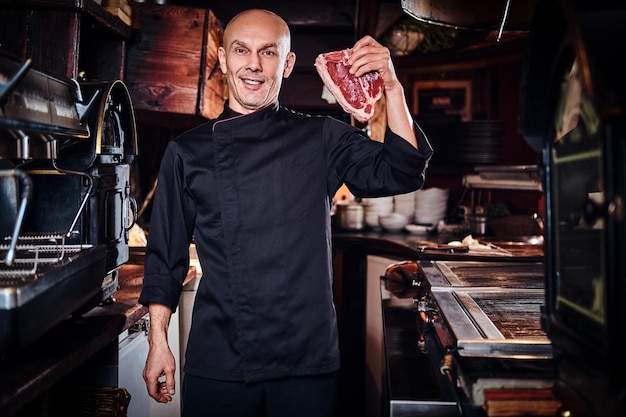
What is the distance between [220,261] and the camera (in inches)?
85.0

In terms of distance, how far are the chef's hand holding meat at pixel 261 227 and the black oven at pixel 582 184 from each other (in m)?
0.65

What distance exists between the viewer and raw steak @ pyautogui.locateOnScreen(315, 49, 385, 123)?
2.13m

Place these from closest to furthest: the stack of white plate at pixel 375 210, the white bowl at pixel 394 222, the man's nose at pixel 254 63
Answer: the man's nose at pixel 254 63 < the white bowl at pixel 394 222 < the stack of white plate at pixel 375 210

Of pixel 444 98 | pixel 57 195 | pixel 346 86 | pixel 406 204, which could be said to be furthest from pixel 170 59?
pixel 444 98

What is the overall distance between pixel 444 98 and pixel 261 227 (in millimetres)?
5542

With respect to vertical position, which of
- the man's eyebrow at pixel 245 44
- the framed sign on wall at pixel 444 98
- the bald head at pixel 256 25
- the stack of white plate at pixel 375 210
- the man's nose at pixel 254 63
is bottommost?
the stack of white plate at pixel 375 210

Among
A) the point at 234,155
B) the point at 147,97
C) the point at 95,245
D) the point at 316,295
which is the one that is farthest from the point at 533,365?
the point at 147,97

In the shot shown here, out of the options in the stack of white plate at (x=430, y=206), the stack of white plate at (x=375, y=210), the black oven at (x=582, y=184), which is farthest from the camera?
the stack of white plate at (x=375, y=210)

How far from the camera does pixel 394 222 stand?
19.5 ft

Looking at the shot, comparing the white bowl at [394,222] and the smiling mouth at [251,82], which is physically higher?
the smiling mouth at [251,82]

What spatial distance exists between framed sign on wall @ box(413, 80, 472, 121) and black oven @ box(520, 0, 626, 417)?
5.88 meters

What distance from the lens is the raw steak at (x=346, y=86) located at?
7.00ft

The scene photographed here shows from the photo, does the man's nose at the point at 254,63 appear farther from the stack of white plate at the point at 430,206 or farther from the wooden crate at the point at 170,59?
the stack of white plate at the point at 430,206

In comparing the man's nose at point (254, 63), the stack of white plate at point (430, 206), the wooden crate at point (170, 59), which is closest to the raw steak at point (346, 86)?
the man's nose at point (254, 63)
